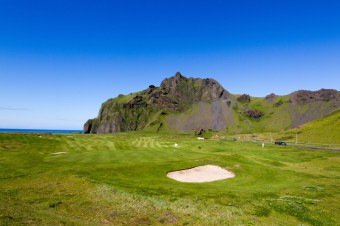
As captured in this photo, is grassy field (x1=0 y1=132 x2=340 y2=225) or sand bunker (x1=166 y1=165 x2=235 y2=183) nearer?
grassy field (x1=0 y1=132 x2=340 y2=225)

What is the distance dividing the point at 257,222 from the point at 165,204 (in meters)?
9.66

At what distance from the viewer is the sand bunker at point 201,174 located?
1879 inches

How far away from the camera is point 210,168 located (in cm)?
5562

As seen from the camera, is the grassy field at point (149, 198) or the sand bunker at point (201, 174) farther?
the sand bunker at point (201, 174)

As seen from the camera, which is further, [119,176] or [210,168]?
[210,168]

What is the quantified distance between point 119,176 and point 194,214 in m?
19.3

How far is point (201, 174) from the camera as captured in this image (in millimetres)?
51375

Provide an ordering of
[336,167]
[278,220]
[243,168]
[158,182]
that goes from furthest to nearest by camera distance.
A: [336,167]
[243,168]
[158,182]
[278,220]

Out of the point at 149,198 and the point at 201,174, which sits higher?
the point at 149,198

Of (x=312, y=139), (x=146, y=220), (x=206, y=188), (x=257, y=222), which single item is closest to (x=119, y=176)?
(x=206, y=188)

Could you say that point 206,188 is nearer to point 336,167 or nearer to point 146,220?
point 146,220

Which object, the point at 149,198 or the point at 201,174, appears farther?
the point at 201,174

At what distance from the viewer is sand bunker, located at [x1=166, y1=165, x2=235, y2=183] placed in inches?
1879

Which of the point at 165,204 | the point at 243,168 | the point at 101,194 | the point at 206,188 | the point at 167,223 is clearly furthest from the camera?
the point at 243,168
